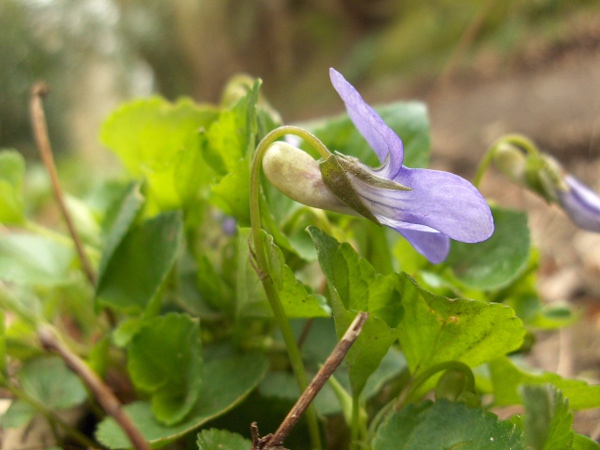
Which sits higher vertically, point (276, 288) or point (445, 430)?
point (276, 288)

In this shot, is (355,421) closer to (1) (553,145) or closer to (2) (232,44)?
(1) (553,145)

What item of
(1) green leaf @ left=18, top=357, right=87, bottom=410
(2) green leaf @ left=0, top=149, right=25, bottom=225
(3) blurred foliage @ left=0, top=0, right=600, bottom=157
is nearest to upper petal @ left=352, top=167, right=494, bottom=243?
(1) green leaf @ left=18, top=357, right=87, bottom=410

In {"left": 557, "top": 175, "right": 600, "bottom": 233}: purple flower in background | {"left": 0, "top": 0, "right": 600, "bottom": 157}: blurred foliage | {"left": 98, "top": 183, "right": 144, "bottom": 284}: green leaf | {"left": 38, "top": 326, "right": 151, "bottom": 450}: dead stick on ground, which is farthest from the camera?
{"left": 0, "top": 0, "right": 600, "bottom": 157}: blurred foliage

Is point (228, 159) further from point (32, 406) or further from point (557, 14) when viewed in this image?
point (557, 14)

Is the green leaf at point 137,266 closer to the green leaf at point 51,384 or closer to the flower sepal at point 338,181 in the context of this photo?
the green leaf at point 51,384

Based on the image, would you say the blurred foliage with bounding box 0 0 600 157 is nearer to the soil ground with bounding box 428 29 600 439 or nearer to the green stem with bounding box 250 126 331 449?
the soil ground with bounding box 428 29 600 439

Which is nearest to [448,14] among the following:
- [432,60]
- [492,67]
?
[432,60]

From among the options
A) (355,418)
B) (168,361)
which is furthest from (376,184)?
(168,361)
